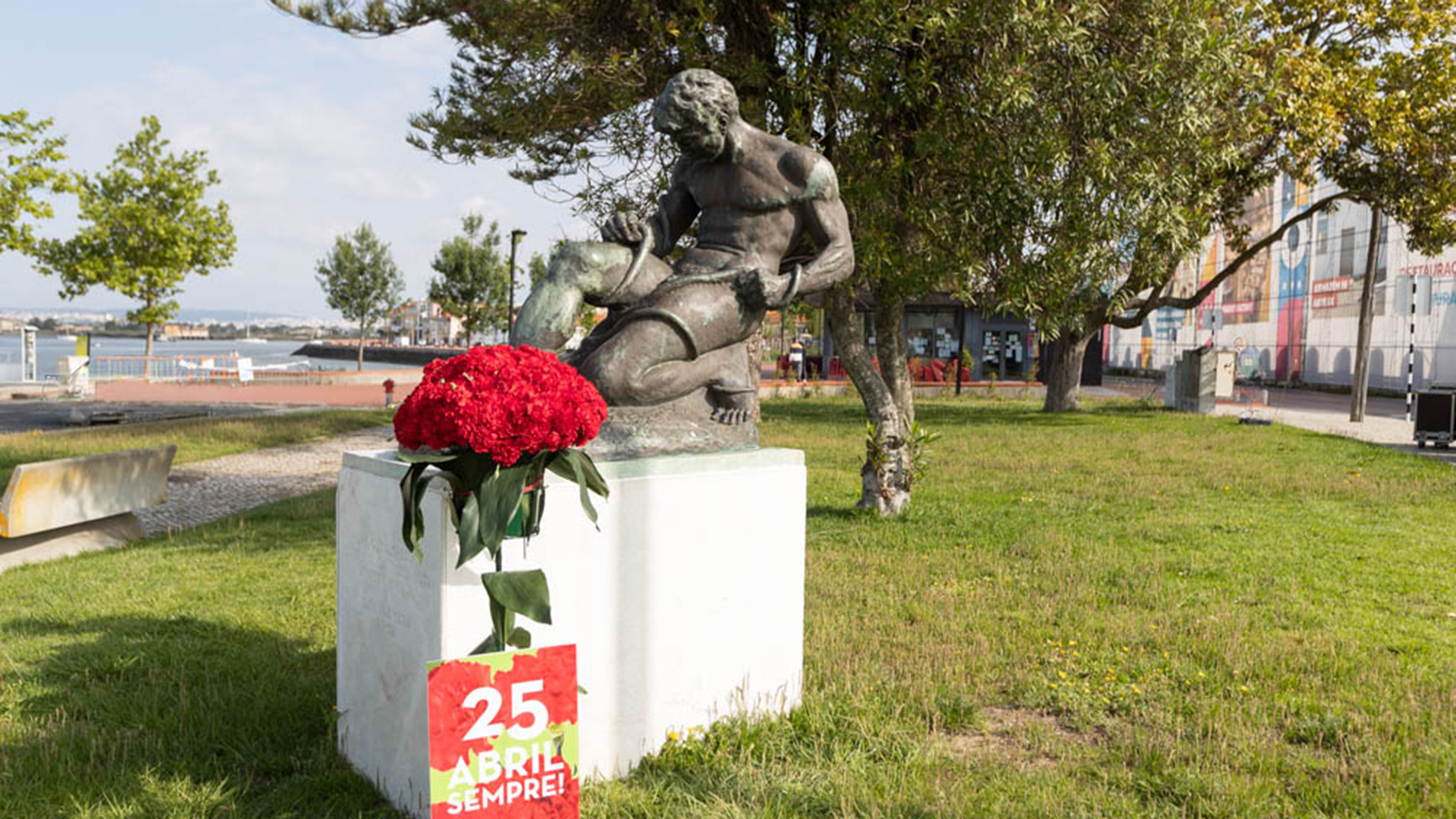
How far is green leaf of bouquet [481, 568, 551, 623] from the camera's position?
9.09 feet

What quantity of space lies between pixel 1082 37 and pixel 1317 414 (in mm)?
19266

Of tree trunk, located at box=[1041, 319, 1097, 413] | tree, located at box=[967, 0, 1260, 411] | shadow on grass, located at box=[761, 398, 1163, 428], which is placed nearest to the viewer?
tree, located at box=[967, 0, 1260, 411]

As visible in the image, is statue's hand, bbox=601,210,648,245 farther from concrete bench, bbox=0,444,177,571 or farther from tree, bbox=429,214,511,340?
tree, bbox=429,214,511,340

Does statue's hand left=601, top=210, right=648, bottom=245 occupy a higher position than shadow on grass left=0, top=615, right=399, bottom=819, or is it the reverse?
statue's hand left=601, top=210, right=648, bottom=245

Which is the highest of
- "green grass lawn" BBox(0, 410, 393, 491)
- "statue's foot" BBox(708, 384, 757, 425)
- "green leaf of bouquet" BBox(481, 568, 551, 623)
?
"statue's foot" BBox(708, 384, 757, 425)

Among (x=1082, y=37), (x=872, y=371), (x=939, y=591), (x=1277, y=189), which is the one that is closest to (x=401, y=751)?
(x=939, y=591)

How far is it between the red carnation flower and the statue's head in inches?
69.8

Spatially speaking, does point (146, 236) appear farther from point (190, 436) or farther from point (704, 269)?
point (704, 269)

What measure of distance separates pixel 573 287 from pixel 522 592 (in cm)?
164

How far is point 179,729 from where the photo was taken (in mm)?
3811

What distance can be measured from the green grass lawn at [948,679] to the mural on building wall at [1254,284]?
3822 centimetres

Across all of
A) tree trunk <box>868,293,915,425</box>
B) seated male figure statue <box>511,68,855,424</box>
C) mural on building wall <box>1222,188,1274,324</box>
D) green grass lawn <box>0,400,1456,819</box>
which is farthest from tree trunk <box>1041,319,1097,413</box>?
mural on building wall <box>1222,188,1274,324</box>

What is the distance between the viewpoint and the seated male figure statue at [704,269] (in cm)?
408

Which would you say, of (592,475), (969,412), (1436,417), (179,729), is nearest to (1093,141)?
(592,475)
